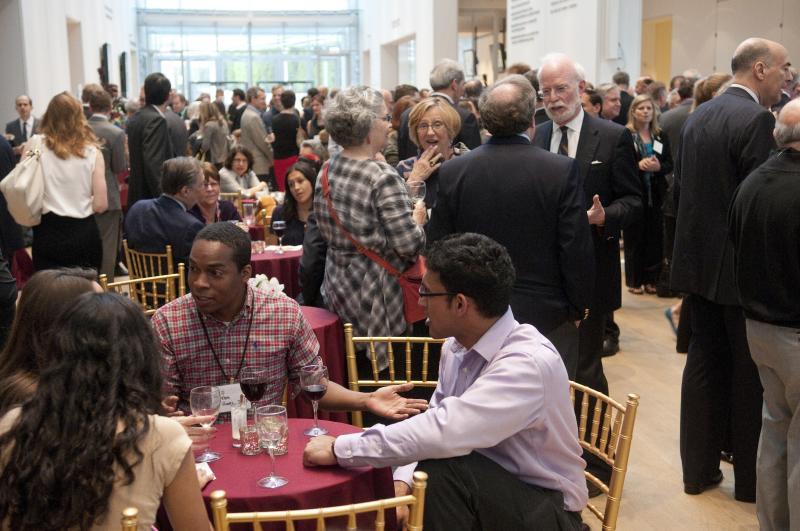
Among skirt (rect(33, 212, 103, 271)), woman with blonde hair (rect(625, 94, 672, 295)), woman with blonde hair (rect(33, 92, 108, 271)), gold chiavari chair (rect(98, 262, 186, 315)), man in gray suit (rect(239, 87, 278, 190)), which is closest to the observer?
gold chiavari chair (rect(98, 262, 186, 315))

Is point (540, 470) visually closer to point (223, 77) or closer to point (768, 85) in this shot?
point (768, 85)

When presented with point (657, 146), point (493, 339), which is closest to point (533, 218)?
point (493, 339)

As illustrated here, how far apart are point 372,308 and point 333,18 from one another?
24461 mm

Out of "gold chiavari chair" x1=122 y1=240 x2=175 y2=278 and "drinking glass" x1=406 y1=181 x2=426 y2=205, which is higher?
"drinking glass" x1=406 y1=181 x2=426 y2=205

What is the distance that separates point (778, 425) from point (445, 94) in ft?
12.4

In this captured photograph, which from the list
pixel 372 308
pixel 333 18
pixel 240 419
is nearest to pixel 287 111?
pixel 372 308

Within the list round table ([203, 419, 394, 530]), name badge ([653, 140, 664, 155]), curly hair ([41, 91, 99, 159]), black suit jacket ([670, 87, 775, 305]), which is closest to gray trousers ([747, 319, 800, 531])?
black suit jacket ([670, 87, 775, 305])

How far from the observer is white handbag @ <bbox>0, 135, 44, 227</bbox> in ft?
18.6

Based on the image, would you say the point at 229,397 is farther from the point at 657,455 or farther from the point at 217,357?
the point at 657,455

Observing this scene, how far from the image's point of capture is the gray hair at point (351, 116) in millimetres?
3646

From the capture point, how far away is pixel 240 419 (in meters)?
2.39

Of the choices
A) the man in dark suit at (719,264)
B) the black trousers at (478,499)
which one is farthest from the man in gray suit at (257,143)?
the black trousers at (478,499)

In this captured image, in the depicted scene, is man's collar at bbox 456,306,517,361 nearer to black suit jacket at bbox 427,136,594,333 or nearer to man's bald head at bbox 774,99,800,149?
black suit jacket at bbox 427,136,594,333

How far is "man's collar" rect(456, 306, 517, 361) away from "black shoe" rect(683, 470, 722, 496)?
2078 mm
